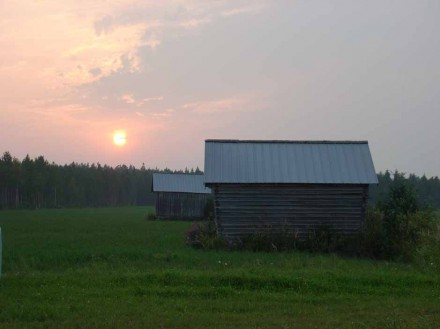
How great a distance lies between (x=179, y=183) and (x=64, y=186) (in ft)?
237

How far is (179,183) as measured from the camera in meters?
64.8

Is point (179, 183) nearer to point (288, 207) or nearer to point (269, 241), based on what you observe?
point (288, 207)

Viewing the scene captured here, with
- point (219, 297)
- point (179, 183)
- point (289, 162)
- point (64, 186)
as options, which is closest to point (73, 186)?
point (64, 186)

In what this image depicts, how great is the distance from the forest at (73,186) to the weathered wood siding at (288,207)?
54041 millimetres

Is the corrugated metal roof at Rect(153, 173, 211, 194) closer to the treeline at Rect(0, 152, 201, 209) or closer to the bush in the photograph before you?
the bush

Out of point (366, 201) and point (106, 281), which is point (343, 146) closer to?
point (366, 201)

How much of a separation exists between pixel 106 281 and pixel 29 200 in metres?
107

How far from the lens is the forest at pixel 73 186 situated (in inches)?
4306

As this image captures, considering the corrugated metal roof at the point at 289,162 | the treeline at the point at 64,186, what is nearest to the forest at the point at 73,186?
the treeline at the point at 64,186

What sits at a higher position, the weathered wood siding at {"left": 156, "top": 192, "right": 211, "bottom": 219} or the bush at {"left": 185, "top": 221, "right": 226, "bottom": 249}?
the weathered wood siding at {"left": 156, "top": 192, "right": 211, "bottom": 219}

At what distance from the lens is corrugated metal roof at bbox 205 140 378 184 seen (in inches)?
1151

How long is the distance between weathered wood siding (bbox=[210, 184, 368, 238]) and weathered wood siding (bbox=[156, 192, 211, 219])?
33.7 meters

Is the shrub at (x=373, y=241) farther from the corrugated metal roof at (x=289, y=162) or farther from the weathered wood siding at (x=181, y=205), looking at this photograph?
the weathered wood siding at (x=181, y=205)

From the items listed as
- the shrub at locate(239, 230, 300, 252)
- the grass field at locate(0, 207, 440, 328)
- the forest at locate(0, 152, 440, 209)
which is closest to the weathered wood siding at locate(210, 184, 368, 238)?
the shrub at locate(239, 230, 300, 252)
